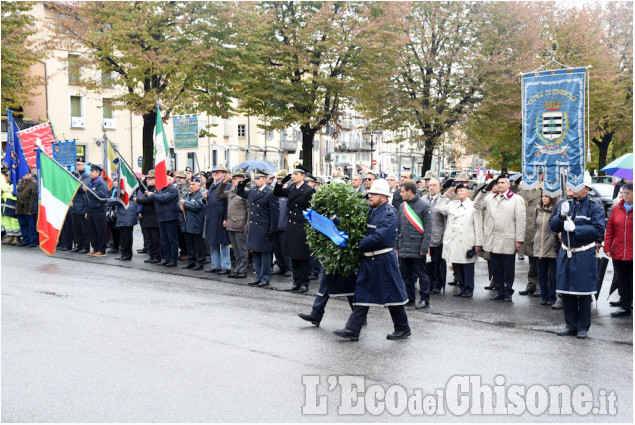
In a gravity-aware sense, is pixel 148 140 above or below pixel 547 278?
above

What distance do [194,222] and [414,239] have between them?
5543 mm

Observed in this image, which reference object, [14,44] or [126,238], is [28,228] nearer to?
[126,238]

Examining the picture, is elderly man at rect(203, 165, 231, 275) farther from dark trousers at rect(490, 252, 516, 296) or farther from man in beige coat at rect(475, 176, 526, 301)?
dark trousers at rect(490, 252, 516, 296)

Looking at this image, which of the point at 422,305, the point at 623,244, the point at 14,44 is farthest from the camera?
the point at 14,44

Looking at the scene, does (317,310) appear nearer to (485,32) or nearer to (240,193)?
(240,193)

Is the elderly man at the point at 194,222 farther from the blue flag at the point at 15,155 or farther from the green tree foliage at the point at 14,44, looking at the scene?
the green tree foliage at the point at 14,44

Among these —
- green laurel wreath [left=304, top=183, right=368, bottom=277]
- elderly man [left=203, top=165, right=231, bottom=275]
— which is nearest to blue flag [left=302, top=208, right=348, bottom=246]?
green laurel wreath [left=304, top=183, right=368, bottom=277]

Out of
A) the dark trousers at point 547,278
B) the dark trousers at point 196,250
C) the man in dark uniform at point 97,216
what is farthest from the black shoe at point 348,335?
the man in dark uniform at point 97,216

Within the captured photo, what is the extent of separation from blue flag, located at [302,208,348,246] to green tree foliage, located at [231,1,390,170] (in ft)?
63.3

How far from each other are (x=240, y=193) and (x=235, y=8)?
1498 centimetres

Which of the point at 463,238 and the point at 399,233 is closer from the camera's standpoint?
the point at 399,233

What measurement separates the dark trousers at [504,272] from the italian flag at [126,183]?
27.7ft

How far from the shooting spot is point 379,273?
8.44 meters

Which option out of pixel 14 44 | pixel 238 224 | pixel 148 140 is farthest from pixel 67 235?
pixel 14 44
